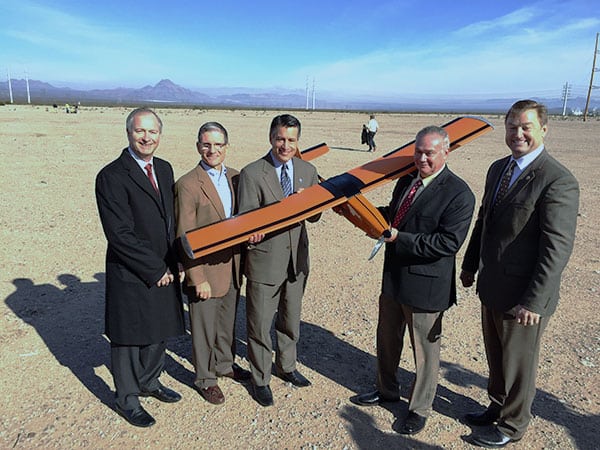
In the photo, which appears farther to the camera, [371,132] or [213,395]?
[371,132]

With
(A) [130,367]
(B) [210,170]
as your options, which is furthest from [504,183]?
(A) [130,367]

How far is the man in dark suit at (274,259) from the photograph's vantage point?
3740mm

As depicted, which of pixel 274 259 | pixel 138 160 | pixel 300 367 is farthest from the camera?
pixel 300 367

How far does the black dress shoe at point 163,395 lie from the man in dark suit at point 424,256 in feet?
6.84

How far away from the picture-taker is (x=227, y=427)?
3.73m

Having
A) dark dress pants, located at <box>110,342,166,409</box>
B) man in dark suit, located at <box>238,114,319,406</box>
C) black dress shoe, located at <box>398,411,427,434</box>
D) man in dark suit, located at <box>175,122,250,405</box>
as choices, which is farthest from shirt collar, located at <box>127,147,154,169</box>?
black dress shoe, located at <box>398,411,427,434</box>

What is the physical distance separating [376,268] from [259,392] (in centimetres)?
375

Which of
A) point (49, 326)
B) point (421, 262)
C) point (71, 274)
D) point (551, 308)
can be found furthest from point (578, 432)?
point (71, 274)

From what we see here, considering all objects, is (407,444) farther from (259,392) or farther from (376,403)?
(259,392)

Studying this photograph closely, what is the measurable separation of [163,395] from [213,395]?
48 cm

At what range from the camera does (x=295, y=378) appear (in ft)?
14.3

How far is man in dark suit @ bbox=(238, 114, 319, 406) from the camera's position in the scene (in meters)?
3.74

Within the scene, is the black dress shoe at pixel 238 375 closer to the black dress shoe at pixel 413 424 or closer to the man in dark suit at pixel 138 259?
the man in dark suit at pixel 138 259

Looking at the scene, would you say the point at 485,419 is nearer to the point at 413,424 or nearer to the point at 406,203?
the point at 413,424
